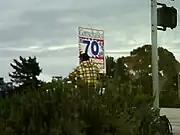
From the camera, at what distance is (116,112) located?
6.00 m

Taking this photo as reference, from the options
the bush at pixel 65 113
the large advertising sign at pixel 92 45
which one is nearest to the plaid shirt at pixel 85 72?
Result: the bush at pixel 65 113

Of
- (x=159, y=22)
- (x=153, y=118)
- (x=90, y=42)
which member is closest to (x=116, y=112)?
(x=153, y=118)

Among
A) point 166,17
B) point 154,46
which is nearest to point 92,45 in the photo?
point 166,17

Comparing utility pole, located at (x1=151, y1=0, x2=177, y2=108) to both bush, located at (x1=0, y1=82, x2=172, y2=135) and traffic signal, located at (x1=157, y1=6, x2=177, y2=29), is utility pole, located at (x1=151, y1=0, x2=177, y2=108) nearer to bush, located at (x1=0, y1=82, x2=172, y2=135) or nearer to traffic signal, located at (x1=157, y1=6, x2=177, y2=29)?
traffic signal, located at (x1=157, y1=6, x2=177, y2=29)

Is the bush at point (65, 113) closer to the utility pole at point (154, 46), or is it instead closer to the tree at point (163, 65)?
the utility pole at point (154, 46)

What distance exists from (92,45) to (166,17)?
2.85m

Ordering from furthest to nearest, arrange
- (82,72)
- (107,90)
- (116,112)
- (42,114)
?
(82,72), (107,90), (116,112), (42,114)

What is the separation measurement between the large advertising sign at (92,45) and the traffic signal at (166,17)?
2.60m

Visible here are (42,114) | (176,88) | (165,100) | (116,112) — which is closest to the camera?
(42,114)

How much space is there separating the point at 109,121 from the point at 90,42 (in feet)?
28.0

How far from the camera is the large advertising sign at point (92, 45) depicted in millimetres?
13844

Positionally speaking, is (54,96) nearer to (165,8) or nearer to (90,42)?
(165,8)

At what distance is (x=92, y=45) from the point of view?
14094 mm

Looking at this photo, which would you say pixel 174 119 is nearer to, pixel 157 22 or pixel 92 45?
pixel 92 45
